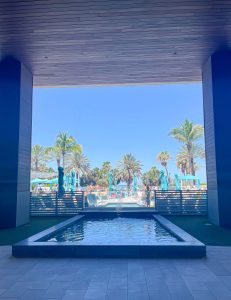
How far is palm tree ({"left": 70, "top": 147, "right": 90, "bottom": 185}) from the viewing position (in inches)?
1345

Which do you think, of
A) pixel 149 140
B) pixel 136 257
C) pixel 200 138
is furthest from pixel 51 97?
pixel 136 257

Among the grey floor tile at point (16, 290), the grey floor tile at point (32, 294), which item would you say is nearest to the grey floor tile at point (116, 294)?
the grey floor tile at point (32, 294)

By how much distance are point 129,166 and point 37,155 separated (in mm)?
12701

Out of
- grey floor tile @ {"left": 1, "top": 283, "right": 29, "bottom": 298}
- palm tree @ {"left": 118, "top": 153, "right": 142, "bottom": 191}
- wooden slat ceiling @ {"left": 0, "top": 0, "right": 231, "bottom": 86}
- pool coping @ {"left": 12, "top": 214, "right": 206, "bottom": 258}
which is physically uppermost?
wooden slat ceiling @ {"left": 0, "top": 0, "right": 231, "bottom": 86}

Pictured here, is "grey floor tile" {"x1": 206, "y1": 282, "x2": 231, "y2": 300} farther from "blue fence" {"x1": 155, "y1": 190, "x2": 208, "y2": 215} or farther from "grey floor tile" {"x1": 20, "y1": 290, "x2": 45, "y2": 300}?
"blue fence" {"x1": 155, "y1": 190, "x2": 208, "y2": 215}

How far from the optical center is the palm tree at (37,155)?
32.0 meters

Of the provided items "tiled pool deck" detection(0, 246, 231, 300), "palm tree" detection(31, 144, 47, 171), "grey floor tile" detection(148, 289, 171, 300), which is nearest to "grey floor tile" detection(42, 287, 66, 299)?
"tiled pool deck" detection(0, 246, 231, 300)

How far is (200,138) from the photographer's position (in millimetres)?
25328

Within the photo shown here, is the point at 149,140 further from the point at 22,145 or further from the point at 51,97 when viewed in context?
the point at 22,145

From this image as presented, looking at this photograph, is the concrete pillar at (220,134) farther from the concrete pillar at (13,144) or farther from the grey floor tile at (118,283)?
the concrete pillar at (13,144)

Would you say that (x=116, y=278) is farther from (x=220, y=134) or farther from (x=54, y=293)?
(x=220, y=134)

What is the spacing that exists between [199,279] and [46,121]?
4172cm

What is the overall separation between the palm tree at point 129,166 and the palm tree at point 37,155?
11.0 metres

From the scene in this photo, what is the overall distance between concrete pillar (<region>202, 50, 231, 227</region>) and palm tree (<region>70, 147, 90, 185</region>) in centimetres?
2606
